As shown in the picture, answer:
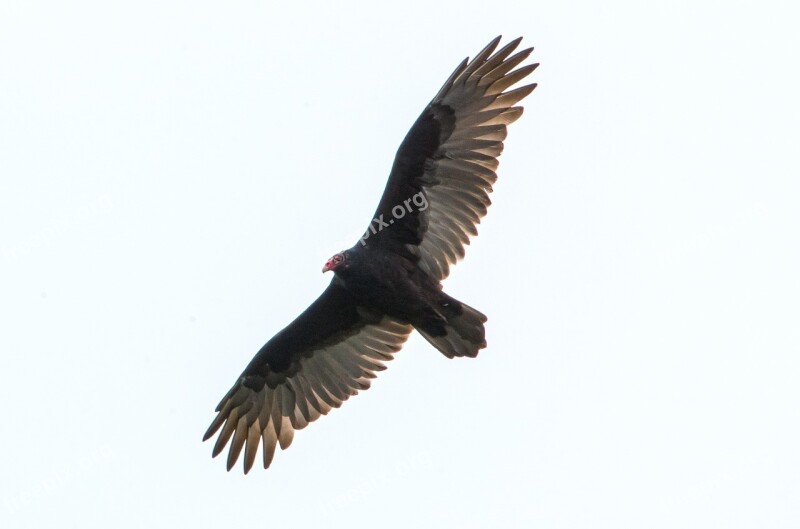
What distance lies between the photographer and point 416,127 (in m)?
12.4

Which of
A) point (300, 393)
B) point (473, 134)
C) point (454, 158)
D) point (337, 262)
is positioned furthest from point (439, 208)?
point (300, 393)

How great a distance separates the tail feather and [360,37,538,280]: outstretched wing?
58 cm

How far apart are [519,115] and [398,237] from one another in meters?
1.56

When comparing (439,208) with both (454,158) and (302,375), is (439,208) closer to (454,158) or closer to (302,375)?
(454,158)

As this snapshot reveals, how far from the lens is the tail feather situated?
1235cm

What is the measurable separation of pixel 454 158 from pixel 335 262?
4.74ft

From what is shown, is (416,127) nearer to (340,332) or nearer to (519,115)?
(519,115)

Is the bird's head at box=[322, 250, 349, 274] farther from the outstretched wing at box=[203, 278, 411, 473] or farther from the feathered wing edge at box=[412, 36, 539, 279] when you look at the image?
the outstretched wing at box=[203, 278, 411, 473]

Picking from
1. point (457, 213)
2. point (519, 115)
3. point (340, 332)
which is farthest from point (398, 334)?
point (519, 115)

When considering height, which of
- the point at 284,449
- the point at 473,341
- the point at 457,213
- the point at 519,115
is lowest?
the point at 284,449

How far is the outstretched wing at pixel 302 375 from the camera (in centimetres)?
1342

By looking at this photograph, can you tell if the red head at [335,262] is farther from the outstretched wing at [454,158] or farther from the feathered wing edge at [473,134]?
the feathered wing edge at [473,134]

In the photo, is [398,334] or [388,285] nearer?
[388,285]

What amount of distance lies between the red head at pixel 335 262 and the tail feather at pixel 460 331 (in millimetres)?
987
